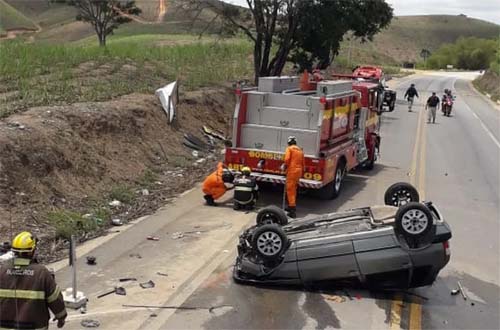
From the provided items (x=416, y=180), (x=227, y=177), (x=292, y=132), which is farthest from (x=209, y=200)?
(x=416, y=180)

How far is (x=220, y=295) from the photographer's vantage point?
8156 millimetres

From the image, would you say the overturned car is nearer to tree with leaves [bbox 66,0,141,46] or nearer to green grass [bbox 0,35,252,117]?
green grass [bbox 0,35,252,117]

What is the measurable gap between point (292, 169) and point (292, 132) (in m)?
1.39

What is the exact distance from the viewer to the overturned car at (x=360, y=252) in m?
8.02

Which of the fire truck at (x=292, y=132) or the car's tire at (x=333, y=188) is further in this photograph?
the car's tire at (x=333, y=188)

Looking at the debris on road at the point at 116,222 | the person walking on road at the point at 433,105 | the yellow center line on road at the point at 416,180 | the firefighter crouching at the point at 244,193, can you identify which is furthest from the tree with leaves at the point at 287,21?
the debris on road at the point at 116,222

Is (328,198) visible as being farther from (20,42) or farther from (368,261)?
(20,42)

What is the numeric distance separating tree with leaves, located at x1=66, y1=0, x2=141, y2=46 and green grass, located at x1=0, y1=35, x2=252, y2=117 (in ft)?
98.4

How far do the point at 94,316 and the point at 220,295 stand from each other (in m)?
1.60

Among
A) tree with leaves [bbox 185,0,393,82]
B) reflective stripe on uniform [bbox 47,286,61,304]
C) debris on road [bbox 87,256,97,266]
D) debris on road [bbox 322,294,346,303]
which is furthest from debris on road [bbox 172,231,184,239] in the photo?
tree with leaves [bbox 185,0,393,82]

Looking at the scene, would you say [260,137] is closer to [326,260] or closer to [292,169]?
[292,169]

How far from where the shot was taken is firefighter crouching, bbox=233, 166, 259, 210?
12.6 metres

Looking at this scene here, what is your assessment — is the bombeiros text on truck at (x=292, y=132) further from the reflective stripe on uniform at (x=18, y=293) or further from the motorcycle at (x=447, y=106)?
the motorcycle at (x=447, y=106)

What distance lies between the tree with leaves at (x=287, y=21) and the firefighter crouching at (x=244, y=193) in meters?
18.2
